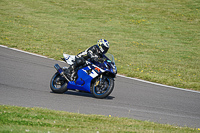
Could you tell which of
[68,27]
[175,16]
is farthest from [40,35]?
[175,16]

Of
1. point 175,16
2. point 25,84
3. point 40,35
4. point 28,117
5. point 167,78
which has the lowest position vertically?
point 28,117

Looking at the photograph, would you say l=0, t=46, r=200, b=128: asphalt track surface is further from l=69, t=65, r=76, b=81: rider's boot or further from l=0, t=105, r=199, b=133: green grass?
l=0, t=105, r=199, b=133: green grass

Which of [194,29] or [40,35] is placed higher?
[194,29]

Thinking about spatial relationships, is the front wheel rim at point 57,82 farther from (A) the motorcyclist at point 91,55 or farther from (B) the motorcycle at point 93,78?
(A) the motorcyclist at point 91,55

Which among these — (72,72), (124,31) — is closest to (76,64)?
(72,72)

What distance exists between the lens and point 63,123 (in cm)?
600

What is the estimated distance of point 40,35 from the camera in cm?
2108

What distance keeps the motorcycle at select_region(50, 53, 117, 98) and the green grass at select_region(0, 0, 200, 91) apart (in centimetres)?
417

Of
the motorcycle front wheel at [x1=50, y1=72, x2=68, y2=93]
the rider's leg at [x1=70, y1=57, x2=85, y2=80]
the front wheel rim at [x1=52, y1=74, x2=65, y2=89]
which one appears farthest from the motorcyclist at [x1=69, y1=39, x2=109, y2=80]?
the front wheel rim at [x1=52, y1=74, x2=65, y2=89]

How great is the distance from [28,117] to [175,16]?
27619 mm

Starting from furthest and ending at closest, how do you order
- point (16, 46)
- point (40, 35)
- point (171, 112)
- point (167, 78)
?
point (40, 35) → point (16, 46) → point (167, 78) → point (171, 112)

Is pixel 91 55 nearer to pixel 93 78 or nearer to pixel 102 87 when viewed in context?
pixel 93 78

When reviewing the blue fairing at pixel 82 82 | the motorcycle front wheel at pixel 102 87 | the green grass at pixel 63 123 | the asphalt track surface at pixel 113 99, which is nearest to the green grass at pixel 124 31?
the asphalt track surface at pixel 113 99

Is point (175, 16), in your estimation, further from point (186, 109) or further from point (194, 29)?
point (186, 109)
